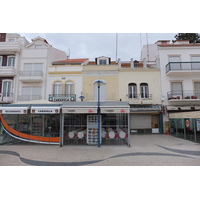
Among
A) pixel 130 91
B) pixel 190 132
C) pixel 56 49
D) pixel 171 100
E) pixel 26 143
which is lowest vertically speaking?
pixel 26 143

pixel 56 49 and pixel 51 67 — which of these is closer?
pixel 51 67

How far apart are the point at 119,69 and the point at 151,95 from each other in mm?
4779

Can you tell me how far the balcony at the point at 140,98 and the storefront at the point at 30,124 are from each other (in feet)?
28.7

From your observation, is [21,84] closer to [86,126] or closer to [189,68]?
[86,126]

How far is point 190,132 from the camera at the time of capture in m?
11.6

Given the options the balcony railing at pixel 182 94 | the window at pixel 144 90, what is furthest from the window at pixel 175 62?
the window at pixel 144 90

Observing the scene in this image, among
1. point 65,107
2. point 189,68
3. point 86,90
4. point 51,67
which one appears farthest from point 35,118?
point 189,68

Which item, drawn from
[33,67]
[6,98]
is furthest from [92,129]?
[6,98]

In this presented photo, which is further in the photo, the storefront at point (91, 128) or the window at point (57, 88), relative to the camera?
the window at point (57, 88)

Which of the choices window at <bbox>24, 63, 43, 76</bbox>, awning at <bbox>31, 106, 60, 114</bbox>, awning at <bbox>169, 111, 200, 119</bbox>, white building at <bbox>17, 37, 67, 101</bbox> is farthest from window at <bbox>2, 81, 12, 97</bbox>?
awning at <bbox>169, 111, 200, 119</bbox>

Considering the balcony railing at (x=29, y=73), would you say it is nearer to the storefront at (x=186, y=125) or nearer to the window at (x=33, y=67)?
the window at (x=33, y=67)

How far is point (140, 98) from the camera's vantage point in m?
16.5

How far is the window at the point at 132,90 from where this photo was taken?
16.9 metres

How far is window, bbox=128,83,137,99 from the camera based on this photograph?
16.9 meters
